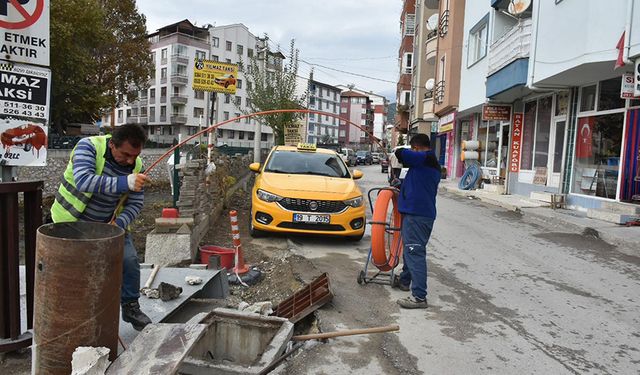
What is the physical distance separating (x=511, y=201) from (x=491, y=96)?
168 inches

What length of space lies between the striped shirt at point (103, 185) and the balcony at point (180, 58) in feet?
220

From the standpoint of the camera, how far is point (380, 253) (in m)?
5.41

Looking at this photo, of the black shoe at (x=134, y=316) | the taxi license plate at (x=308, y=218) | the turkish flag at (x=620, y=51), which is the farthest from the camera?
the turkish flag at (x=620, y=51)

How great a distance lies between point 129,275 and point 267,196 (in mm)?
4093

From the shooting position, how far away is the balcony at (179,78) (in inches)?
2657

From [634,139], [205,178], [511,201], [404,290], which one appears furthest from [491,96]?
[404,290]

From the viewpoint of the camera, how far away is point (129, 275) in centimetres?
387

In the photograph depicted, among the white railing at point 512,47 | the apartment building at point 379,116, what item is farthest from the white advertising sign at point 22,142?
the apartment building at point 379,116

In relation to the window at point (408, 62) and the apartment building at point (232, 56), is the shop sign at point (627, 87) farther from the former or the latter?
the apartment building at point (232, 56)

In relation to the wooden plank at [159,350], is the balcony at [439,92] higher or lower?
higher

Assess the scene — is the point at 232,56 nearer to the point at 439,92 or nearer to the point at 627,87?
the point at 439,92

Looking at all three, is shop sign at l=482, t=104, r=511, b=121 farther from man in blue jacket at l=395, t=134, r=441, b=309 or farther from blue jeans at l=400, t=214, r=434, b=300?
blue jeans at l=400, t=214, r=434, b=300

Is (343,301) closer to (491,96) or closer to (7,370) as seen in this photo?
(7,370)

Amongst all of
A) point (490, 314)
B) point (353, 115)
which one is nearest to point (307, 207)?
point (490, 314)
